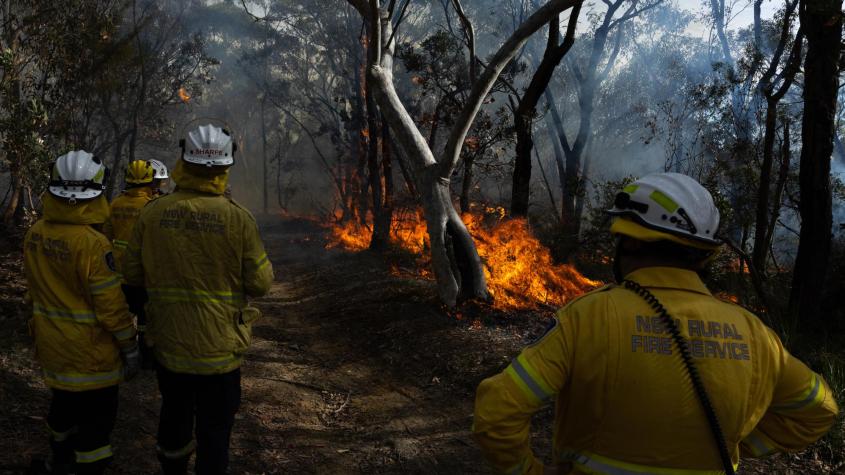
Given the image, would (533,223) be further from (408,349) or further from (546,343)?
(546,343)

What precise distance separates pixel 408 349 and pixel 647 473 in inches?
252

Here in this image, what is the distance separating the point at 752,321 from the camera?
1.82m

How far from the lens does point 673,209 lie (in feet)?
5.92

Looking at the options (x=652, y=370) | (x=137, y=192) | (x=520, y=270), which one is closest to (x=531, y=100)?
(x=520, y=270)

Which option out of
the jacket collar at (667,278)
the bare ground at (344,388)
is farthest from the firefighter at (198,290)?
the jacket collar at (667,278)

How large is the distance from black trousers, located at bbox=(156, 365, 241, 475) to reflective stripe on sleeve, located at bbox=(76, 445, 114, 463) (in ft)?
1.05

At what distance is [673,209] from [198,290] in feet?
8.71

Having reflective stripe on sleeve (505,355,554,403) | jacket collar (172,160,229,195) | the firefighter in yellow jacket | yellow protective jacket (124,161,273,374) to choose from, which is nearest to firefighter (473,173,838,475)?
reflective stripe on sleeve (505,355,554,403)

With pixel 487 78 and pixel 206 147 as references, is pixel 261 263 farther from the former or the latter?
pixel 487 78

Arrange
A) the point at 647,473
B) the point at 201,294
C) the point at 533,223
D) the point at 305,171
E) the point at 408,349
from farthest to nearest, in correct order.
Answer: the point at 305,171 → the point at 533,223 → the point at 408,349 → the point at 201,294 → the point at 647,473

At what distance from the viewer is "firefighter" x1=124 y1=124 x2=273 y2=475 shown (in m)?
3.38

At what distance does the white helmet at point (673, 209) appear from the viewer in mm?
1805

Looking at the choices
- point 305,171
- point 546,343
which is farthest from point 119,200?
point 305,171

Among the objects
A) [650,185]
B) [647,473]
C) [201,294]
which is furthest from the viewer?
[201,294]
